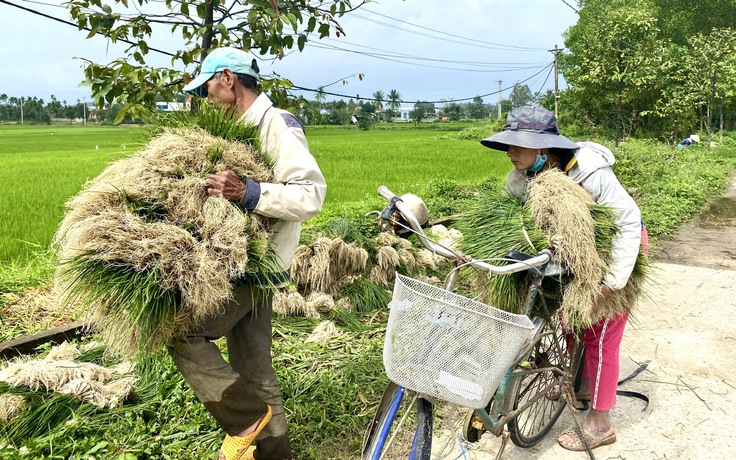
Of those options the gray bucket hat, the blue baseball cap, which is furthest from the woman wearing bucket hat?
the blue baseball cap

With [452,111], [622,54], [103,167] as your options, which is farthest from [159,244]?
[452,111]

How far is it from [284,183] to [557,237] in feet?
3.53

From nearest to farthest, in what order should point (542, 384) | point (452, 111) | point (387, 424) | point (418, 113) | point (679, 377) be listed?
point (387, 424) → point (542, 384) → point (679, 377) → point (418, 113) → point (452, 111)

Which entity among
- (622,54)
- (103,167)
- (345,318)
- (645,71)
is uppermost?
(622,54)

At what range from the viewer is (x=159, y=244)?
191 cm

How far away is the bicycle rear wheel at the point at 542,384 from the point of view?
8.46 ft

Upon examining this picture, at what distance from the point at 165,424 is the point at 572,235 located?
2.07m

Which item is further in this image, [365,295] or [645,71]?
[645,71]

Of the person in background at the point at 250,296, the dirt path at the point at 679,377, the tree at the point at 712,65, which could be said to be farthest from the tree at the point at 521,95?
the person in background at the point at 250,296

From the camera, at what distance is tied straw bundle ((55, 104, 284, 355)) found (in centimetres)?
190

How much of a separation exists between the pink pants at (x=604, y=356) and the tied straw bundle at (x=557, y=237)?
0.29 m

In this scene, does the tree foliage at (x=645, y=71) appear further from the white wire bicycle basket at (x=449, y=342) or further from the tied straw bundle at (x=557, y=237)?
the white wire bicycle basket at (x=449, y=342)

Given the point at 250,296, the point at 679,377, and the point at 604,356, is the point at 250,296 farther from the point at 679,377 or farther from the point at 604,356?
the point at 679,377

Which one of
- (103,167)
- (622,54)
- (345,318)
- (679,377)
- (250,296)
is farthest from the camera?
(622,54)
